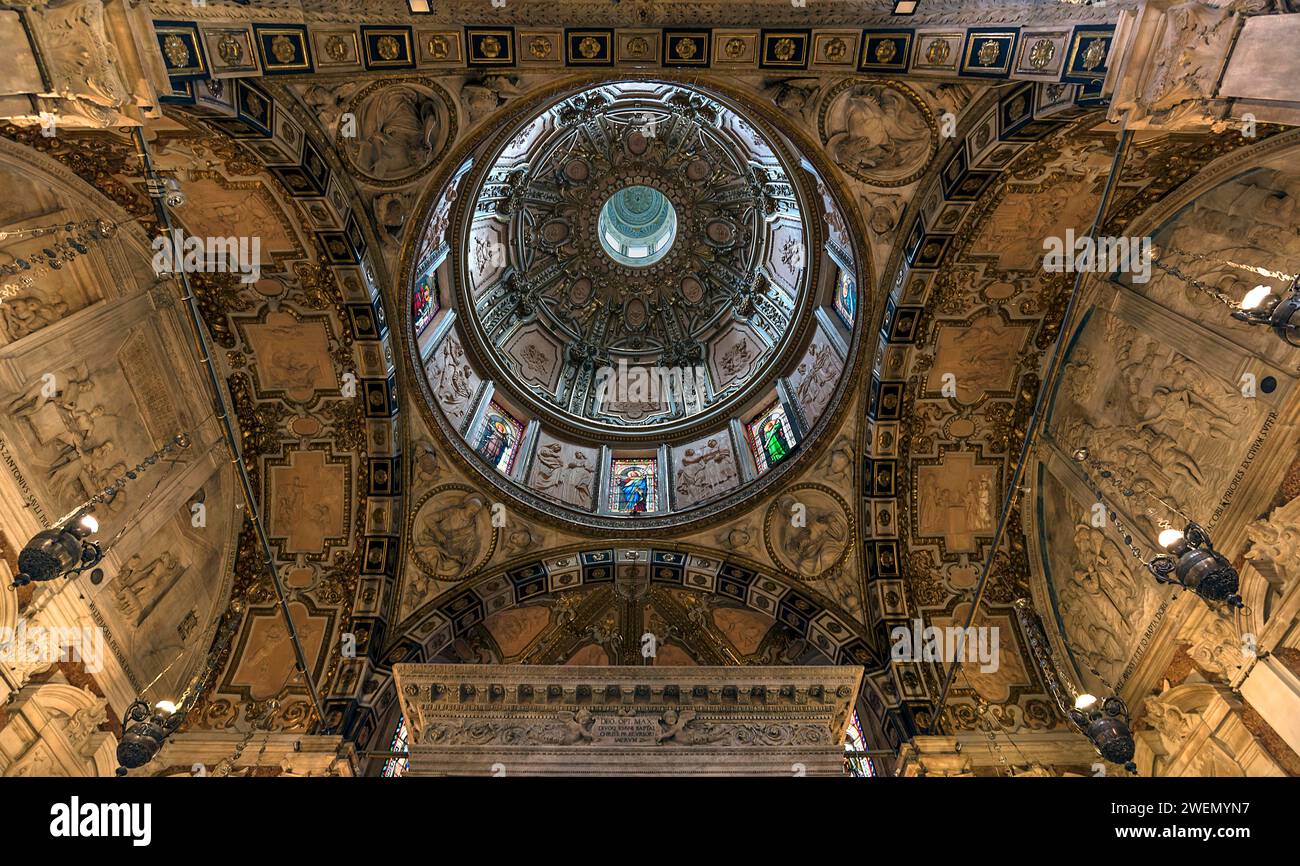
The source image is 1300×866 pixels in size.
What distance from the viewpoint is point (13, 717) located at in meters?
9.66

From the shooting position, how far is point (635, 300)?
24.1m

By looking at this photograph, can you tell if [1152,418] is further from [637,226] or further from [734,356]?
[637,226]

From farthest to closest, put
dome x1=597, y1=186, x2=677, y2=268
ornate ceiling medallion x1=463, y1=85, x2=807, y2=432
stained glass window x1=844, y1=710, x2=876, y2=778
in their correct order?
dome x1=597, y1=186, x2=677, y2=268 → ornate ceiling medallion x1=463, y1=85, x2=807, y2=432 → stained glass window x1=844, y1=710, x2=876, y2=778

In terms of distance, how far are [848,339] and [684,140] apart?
33.1ft

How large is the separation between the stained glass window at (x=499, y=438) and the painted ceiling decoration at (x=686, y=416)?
0.13 meters

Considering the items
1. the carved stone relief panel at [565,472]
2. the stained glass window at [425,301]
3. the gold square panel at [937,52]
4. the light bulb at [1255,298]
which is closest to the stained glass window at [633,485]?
the carved stone relief panel at [565,472]

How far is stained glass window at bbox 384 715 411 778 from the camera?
13711 millimetres

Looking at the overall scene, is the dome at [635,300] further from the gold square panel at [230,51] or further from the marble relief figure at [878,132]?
the gold square panel at [230,51]

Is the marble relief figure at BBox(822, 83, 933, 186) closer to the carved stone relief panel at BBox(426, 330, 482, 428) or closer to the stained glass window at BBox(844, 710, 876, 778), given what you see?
the carved stone relief panel at BBox(426, 330, 482, 428)

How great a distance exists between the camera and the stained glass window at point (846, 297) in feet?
50.1

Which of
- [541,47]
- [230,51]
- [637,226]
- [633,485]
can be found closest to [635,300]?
[637,226]

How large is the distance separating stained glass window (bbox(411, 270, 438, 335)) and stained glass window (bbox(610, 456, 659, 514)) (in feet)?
19.2

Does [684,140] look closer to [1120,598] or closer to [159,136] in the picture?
[159,136]

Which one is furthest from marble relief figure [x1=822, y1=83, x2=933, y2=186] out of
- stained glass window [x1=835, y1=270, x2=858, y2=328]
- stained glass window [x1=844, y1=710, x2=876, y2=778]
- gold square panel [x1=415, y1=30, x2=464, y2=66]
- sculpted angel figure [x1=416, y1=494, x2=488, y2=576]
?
stained glass window [x1=844, y1=710, x2=876, y2=778]
